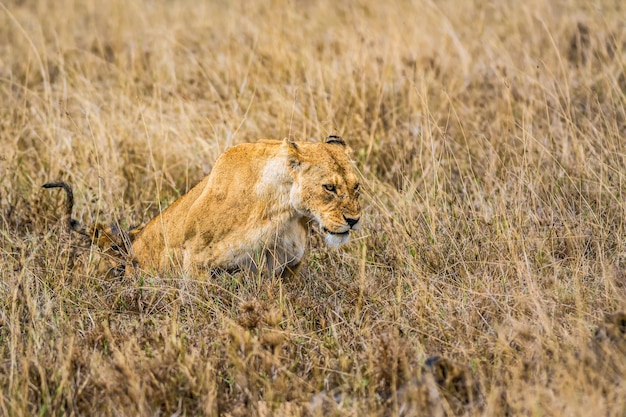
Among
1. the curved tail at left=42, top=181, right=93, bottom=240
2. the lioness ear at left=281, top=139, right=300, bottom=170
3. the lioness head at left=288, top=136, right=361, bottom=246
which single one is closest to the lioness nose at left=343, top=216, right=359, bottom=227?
the lioness head at left=288, top=136, right=361, bottom=246

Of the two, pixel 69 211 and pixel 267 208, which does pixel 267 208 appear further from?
pixel 69 211

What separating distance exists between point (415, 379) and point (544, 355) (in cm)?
60

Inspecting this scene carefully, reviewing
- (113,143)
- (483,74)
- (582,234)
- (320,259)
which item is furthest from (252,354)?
(483,74)

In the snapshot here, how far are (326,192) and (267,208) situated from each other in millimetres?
351

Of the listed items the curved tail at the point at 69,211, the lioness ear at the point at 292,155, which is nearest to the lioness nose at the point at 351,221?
the lioness ear at the point at 292,155

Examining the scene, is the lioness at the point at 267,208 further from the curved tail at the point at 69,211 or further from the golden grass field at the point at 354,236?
the curved tail at the point at 69,211

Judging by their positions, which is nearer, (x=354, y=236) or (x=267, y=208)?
(x=267, y=208)

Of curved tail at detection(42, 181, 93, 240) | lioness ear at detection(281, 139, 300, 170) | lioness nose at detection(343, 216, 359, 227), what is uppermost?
lioness ear at detection(281, 139, 300, 170)

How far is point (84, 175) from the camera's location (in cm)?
656

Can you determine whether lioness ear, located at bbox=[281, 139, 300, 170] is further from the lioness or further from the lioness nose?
the lioness nose

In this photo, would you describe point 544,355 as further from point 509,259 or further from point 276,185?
point 276,185

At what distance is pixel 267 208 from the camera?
484 cm

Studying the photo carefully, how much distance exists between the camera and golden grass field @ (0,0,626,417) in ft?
12.5

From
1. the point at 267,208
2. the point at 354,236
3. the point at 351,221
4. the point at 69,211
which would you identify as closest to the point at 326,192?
the point at 351,221
